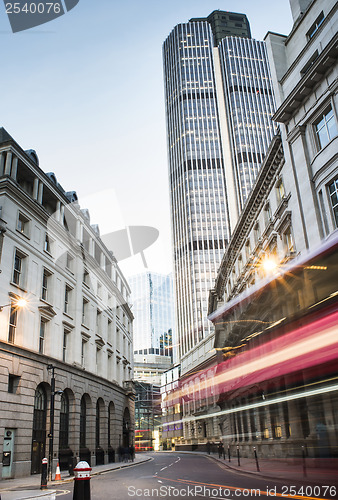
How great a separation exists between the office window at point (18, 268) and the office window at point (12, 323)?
1.84m

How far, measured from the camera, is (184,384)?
9238cm

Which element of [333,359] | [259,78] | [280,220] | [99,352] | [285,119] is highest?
[259,78]

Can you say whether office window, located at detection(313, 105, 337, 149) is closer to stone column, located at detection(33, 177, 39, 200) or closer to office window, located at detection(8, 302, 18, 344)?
stone column, located at detection(33, 177, 39, 200)

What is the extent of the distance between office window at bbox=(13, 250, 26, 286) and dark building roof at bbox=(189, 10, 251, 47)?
18057cm

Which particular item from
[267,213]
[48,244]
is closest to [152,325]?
[267,213]

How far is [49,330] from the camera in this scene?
1171 inches

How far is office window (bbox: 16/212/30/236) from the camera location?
2812 cm

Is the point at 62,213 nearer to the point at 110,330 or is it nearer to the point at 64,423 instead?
the point at 64,423

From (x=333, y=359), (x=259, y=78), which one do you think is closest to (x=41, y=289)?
(x=333, y=359)

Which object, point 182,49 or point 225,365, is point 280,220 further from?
point 182,49

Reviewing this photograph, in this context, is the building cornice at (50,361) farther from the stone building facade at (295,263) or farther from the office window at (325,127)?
the office window at (325,127)

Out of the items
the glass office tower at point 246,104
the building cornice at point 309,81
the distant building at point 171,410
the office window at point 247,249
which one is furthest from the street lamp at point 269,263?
the glass office tower at point 246,104

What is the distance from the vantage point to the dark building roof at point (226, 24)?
185m

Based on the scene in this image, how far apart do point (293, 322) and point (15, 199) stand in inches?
785
